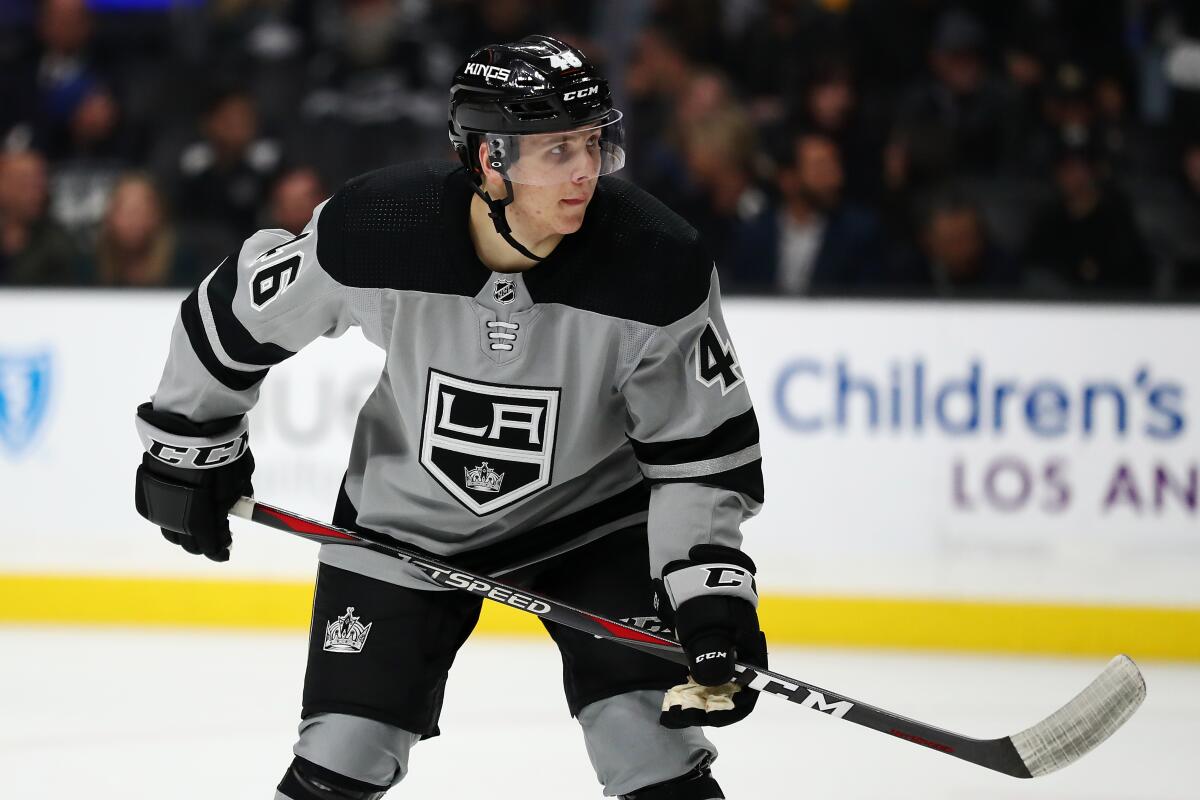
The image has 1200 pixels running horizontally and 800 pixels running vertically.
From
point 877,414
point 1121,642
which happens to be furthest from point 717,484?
point 1121,642

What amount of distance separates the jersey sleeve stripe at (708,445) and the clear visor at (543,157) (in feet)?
1.11

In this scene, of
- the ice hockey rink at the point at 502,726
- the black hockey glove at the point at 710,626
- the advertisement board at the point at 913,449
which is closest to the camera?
the black hockey glove at the point at 710,626

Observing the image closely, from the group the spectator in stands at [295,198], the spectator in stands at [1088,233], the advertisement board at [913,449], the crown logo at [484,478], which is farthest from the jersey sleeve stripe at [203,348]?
the spectator in stands at [1088,233]

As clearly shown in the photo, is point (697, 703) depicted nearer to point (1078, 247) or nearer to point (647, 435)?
point (647, 435)

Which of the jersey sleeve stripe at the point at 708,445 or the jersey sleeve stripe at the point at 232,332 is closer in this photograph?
the jersey sleeve stripe at the point at 708,445

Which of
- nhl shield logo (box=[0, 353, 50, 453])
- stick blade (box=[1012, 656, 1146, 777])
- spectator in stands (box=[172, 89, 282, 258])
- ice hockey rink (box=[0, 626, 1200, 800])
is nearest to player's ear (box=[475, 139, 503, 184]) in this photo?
stick blade (box=[1012, 656, 1146, 777])

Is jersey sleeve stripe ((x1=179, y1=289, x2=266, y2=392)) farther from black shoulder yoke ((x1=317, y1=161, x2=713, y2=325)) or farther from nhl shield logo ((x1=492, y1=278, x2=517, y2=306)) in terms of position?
nhl shield logo ((x1=492, y1=278, x2=517, y2=306))

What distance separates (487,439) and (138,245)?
2.64 meters

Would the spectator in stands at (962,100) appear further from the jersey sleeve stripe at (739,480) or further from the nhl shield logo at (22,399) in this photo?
the jersey sleeve stripe at (739,480)

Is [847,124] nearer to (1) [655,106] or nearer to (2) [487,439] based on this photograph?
(1) [655,106]

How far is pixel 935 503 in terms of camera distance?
3844mm

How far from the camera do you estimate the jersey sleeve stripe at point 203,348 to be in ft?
6.67

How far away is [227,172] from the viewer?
458 cm

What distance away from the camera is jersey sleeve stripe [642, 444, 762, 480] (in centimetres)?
190
